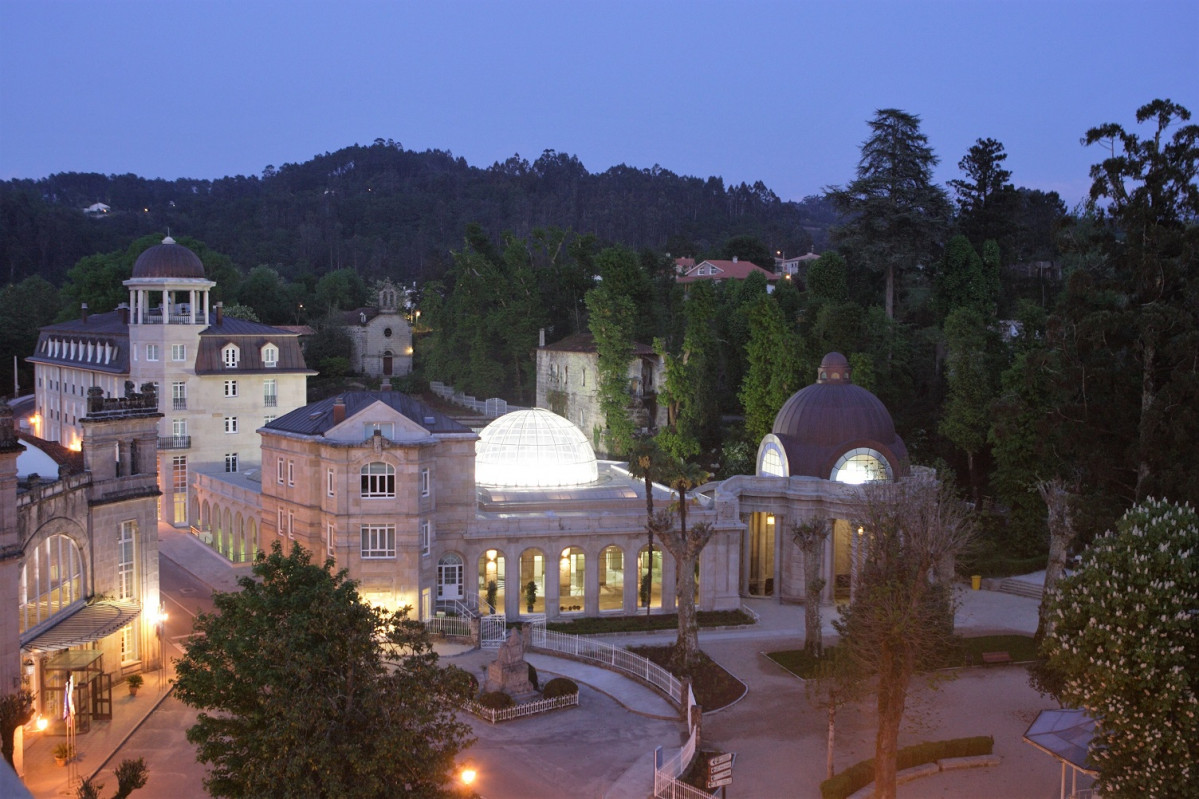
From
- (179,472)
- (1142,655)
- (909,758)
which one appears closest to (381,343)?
(179,472)

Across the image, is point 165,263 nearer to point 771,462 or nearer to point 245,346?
point 245,346

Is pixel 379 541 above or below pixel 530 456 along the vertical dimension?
below

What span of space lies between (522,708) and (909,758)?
1248 centimetres

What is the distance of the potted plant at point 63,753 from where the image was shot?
102 feet

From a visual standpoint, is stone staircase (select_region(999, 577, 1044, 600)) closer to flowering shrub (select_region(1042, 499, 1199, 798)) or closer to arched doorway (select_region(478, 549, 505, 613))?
arched doorway (select_region(478, 549, 505, 613))

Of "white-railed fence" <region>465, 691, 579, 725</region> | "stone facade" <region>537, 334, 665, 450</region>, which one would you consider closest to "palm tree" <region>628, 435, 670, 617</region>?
"white-railed fence" <region>465, 691, 579, 725</region>

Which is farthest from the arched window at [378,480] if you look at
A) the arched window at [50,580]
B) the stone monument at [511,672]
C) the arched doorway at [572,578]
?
the arched window at [50,580]

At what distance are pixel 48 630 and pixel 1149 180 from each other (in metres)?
45.9

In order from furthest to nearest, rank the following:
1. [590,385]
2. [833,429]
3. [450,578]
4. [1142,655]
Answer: [590,385] → [833,429] → [450,578] → [1142,655]

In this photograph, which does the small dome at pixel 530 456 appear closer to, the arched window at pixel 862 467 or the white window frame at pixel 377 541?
the white window frame at pixel 377 541

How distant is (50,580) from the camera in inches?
1382

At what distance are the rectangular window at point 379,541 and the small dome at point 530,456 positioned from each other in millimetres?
9793

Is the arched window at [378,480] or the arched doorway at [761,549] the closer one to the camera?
the arched window at [378,480]

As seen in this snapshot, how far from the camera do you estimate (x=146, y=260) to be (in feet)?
233
